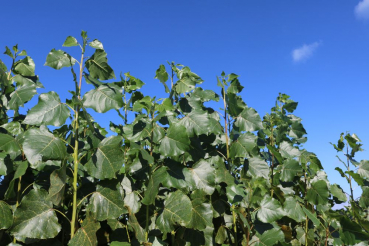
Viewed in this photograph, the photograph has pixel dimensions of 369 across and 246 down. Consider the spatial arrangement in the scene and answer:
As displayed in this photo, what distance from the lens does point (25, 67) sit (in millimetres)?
2539

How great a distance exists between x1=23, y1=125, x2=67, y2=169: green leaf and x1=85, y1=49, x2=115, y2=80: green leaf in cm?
45

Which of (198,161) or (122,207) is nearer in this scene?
(122,207)

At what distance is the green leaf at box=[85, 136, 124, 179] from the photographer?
5.43 feet

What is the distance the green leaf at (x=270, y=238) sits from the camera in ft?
6.95

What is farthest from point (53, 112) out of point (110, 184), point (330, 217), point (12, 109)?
point (330, 217)

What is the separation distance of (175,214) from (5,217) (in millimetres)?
895

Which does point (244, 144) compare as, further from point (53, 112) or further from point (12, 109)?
point (12, 109)

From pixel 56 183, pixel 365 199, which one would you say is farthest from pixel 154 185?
pixel 365 199

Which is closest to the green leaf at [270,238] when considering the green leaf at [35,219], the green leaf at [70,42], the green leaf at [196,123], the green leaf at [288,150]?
the green leaf at [196,123]

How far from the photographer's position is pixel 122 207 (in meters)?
1.69

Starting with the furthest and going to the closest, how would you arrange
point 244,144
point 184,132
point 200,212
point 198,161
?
1. point 244,144
2. point 198,161
3. point 200,212
4. point 184,132

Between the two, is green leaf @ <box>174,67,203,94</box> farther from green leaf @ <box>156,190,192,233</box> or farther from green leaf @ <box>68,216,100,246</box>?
green leaf @ <box>68,216,100,246</box>

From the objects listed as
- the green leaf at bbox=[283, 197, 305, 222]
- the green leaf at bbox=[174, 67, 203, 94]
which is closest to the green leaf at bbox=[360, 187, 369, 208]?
the green leaf at bbox=[283, 197, 305, 222]

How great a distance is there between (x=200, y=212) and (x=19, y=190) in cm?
109
